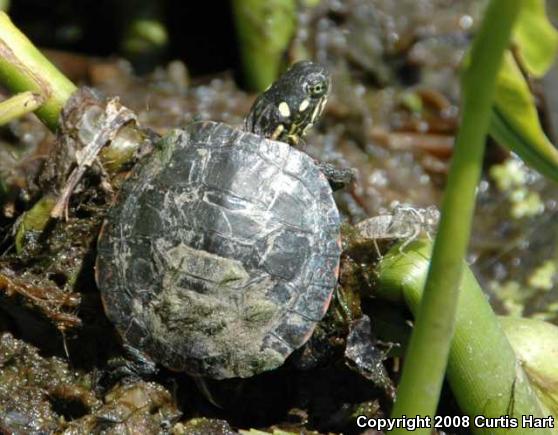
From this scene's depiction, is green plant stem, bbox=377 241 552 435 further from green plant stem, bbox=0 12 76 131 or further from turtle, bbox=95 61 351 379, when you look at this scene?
green plant stem, bbox=0 12 76 131

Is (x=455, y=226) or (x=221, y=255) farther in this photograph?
(x=221, y=255)

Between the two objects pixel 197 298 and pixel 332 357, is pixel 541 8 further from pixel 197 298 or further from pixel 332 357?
pixel 332 357

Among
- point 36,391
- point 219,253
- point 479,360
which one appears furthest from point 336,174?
point 36,391

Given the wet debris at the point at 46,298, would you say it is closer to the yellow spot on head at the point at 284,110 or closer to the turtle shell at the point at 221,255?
the turtle shell at the point at 221,255

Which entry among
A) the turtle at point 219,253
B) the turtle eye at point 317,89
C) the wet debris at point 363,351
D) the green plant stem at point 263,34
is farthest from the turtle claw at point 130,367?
the green plant stem at point 263,34

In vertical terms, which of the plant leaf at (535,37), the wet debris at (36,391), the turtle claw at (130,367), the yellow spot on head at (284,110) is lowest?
the wet debris at (36,391)

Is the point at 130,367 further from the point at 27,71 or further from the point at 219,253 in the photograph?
the point at 27,71
